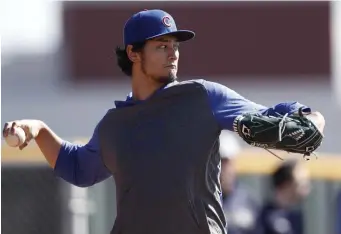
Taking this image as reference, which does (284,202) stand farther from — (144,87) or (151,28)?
(151,28)

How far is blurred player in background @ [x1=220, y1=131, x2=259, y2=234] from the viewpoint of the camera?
27.7 feet

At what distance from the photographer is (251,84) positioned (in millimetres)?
22375

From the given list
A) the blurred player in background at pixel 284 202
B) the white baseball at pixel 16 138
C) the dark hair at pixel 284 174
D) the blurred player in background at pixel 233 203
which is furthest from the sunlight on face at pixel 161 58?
the dark hair at pixel 284 174

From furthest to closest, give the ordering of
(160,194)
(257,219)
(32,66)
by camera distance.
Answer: (32,66) → (257,219) → (160,194)

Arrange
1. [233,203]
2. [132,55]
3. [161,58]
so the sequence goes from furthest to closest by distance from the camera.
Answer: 1. [233,203]
2. [132,55]
3. [161,58]

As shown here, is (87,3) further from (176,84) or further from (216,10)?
(176,84)

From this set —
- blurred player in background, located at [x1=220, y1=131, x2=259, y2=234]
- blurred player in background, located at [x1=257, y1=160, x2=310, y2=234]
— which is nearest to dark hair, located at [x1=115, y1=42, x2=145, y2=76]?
blurred player in background, located at [x1=220, y1=131, x2=259, y2=234]

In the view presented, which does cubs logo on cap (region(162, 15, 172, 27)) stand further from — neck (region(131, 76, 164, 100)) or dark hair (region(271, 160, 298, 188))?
dark hair (region(271, 160, 298, 188))

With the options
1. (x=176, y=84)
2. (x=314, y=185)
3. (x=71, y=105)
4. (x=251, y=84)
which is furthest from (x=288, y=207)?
(x=251, y=84)

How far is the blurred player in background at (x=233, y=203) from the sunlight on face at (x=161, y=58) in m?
2.89

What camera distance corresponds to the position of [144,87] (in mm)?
5543

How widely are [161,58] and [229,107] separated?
1.32 ft

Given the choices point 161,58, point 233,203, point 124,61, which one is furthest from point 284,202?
point 161,58

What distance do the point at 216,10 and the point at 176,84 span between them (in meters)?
17.8
